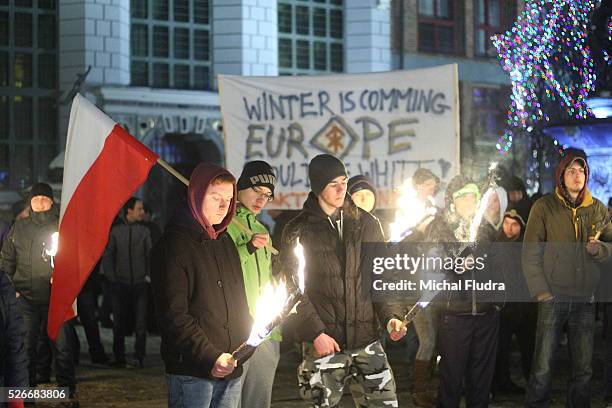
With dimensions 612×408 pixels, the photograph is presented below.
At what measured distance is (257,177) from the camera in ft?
24.1

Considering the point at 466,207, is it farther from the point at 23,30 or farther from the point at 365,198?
the point at 23,30

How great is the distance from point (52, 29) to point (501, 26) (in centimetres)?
1222

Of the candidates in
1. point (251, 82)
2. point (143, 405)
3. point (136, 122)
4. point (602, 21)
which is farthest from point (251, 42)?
point (143, 405)

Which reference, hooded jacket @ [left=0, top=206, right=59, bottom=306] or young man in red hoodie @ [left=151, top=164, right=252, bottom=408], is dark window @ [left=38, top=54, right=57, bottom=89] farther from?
young man in red hoodie @ [left=151, top=164, right=252, bottom=408]

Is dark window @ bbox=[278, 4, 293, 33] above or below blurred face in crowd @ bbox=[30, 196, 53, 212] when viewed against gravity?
above

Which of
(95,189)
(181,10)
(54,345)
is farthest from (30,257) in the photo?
(181,10)

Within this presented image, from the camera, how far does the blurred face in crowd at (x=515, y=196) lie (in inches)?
538

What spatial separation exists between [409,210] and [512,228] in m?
1.29

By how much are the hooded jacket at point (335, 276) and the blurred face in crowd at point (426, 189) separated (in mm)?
3635

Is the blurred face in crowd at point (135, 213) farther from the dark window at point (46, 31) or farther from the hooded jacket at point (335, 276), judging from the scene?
the dark window at point (46, 31)

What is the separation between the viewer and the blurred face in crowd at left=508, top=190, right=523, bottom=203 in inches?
538

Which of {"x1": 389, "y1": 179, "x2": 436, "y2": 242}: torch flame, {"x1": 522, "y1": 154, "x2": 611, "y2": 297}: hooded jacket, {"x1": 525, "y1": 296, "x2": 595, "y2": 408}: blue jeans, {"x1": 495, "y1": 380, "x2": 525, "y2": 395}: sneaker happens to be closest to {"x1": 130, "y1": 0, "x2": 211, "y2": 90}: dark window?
{"x1": 389, "y1": 179, "x2": 436, "y2": 242}: torch flame

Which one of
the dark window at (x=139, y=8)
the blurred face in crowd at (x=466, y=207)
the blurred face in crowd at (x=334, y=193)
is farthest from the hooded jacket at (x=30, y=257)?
the dark window at (x=139, y=8)

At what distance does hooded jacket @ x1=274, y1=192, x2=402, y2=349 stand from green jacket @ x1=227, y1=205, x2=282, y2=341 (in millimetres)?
146
